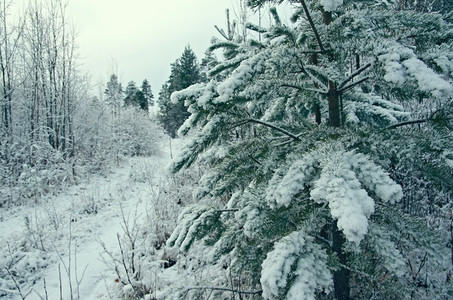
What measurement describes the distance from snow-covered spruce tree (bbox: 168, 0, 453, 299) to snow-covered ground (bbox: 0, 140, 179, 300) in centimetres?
160

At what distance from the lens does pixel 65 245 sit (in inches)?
183

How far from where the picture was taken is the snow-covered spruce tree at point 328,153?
0.93 m

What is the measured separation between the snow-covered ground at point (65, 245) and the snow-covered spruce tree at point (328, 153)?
1597 mm

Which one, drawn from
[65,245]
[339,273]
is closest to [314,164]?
[339,273]

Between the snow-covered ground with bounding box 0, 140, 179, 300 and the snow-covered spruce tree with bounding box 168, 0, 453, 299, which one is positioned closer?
the snow-covered spruce tree with bounding box 168, 0, 453, 299

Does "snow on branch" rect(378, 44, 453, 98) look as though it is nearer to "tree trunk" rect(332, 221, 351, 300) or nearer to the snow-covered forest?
the snow-covered forest

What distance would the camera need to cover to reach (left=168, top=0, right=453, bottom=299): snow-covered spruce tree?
928 millimetres

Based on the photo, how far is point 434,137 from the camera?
119 cm

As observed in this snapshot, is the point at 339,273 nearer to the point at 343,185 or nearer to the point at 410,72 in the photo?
the point at 343,185

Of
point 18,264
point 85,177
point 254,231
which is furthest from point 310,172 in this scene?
point 85,177

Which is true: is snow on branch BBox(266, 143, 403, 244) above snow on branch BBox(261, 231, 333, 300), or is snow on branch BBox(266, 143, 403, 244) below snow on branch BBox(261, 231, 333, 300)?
above

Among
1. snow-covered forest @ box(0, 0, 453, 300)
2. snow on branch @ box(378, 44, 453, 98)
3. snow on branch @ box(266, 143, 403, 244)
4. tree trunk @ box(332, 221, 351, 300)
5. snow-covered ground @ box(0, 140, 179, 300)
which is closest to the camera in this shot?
snow on branch @ box(266, 143, 403, 244)

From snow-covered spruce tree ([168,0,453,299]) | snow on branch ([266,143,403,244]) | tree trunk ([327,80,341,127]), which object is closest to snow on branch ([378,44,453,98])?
snow-covered spruce tree ([168,0,453,299])

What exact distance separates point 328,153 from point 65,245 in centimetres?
504
